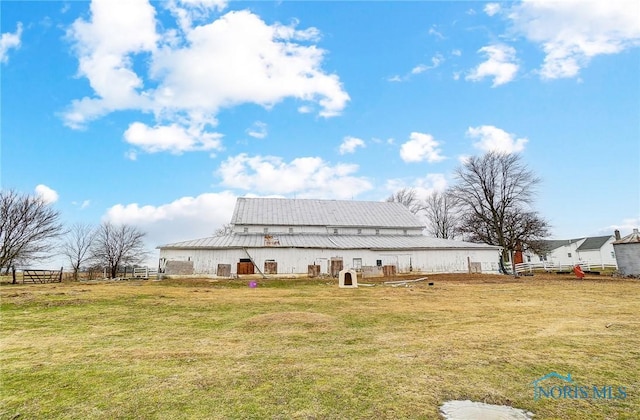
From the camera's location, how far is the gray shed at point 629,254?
29.4 meters

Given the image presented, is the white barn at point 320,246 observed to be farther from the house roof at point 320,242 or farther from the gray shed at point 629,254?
the gray shed at point 629,254

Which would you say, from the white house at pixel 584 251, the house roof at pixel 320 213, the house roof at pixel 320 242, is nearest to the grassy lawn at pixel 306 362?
the house roof at pixel 320 242

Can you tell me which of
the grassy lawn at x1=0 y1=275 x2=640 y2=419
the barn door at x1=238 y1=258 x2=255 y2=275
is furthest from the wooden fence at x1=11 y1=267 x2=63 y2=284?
the grassy lawn at x1=0 y1=275 x2=640 y2=419

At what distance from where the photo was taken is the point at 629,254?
29.9m

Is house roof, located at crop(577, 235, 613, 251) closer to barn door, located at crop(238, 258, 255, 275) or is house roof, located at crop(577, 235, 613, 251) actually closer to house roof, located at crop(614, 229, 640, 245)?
house roof, located at crop(614, 229, 640, 245)

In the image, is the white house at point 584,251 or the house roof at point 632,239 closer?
the house roof at point 632,239

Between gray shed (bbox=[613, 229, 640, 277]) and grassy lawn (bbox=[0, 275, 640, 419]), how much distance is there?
24.2 m

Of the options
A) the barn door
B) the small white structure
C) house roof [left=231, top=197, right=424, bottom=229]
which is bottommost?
the small white structure

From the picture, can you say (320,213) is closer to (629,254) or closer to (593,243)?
(629,254)

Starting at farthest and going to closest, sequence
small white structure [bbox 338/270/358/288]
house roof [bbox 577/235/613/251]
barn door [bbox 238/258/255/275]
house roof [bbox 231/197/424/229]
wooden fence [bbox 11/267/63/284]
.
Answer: house roof [bbox 577/235/613/251] → house roof [bbox 231/197/424/229] → wooden fence [bbox 11/267/63/284] → barn door [bbox 238/258/255/275] → small white structure [bbox 338/270/358/288]

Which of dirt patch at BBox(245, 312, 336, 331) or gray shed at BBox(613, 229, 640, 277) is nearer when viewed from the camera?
dirt patch at BBox(245, 312, 336, 331)

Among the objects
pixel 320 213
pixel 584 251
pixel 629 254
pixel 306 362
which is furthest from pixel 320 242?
pixel 584 251

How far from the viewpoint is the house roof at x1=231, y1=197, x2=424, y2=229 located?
40.3m

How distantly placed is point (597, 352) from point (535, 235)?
41115 millimetres
